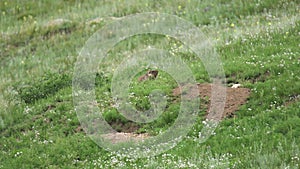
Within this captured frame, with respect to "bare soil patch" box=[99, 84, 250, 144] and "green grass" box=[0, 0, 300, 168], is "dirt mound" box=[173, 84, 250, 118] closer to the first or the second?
"bare soil patch" box=[99, 84, 250, 144]

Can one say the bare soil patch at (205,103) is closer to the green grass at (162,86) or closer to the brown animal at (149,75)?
the green grass at (162,86)

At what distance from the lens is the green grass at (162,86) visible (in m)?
10.1

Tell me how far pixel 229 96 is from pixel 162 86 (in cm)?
202

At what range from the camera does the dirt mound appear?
38.7 feet

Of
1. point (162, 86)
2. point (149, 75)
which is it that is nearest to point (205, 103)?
point (162, 86)

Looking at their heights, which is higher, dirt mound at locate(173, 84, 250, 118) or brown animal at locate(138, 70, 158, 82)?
dirt mound at locate(173, 84, 250, 118)

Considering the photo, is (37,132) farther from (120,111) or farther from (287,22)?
(287,22)

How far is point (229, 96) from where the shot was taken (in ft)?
40.2

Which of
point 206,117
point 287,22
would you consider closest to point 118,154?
point 206,117

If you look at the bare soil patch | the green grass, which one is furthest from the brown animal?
the bare soil patch

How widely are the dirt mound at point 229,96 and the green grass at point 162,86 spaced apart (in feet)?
0.70

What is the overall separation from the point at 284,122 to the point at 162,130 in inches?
107

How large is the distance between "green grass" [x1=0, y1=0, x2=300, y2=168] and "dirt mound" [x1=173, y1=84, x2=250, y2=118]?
213mm

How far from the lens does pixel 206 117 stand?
1170 centimetres
